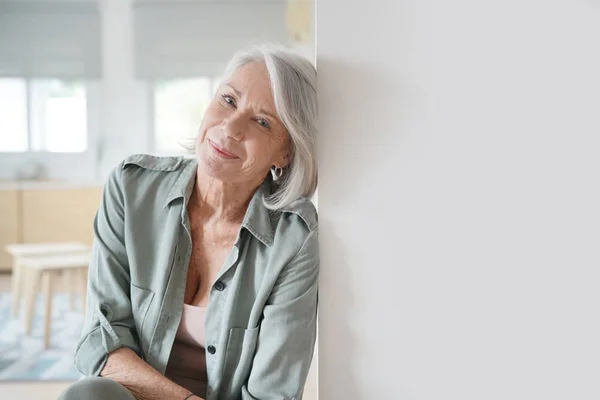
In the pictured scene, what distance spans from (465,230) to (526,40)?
0.38 meters

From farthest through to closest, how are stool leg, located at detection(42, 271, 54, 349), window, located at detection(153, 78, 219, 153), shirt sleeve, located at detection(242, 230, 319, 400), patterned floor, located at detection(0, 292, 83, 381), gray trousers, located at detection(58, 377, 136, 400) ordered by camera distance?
→ window, located at detection(153, 78, 219, 153) < patterned floor, located at detection(0, 292, 83, 381) < stool leg, located at detection(42, 271, 54, 349) < shirt sleeve, located at detection(242, 230, 319, 400) < gray trousers, located at detection(58, 377, 136, 400)

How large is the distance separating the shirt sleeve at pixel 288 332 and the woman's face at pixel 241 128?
198 millimetres

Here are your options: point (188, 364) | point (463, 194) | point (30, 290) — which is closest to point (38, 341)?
point (30, 290)

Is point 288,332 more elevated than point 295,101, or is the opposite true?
point 295,101

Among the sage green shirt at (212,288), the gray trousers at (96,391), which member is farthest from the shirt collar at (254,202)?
the gray trousers at (96,391)

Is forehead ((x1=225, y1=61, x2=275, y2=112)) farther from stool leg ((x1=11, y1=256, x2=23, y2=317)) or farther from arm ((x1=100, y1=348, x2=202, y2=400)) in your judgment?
stool leg ((x1=11, y1=256, x2=23, y2=317))

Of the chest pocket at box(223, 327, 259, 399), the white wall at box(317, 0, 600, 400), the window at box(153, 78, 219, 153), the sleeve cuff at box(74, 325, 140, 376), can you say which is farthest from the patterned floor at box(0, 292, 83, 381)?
the white wall at box(317, 0, 600, 400)

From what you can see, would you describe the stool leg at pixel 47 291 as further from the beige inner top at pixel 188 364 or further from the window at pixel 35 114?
the beige inner top at pixel 188 364

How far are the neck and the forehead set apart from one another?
0.19 m

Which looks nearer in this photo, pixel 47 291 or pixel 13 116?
pixel 47 291

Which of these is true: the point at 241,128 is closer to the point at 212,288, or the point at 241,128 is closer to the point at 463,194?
the point at 212,288

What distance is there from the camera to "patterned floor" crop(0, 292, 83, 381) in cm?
329

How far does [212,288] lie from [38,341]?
247cm

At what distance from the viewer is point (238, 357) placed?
1.27 m
